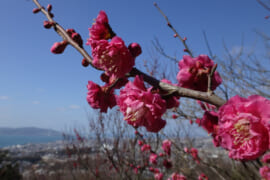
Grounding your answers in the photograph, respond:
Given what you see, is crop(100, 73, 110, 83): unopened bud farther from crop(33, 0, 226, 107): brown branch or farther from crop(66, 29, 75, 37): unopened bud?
crop(66, 29, 75, 37): unopened bud

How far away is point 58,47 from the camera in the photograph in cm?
89

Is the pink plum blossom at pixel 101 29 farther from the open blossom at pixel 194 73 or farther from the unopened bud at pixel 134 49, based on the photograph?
the open blossom at pixel 194 73

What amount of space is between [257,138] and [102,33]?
29.1 inches

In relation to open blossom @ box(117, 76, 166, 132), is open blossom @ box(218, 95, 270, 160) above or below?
below

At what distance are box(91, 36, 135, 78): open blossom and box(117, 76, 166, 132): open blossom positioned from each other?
0.25 feet

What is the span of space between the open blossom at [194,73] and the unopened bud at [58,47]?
0.59m

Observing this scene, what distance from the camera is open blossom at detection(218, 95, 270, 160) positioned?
1.89 ft

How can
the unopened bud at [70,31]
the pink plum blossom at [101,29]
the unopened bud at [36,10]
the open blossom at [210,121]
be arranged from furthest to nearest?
the unopened bud at [36,10], the unopened bud at [70,31], the pink plum blossom at [101,29], the open blossom at [210,121]

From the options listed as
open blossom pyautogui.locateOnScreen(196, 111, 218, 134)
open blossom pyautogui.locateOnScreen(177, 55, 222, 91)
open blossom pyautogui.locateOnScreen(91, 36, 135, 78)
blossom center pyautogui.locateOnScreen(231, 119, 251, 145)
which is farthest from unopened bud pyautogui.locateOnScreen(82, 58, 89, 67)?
blossom center pyautogui.locateOnScreen(231, 119, 251, 145)

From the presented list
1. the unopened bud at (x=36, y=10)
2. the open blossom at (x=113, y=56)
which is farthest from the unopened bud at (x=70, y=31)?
the unopened bud at (x=36, y=10)

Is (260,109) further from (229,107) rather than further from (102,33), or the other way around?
(102,33)

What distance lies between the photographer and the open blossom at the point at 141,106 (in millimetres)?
668

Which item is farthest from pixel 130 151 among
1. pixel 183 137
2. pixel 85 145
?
pixel 85 145

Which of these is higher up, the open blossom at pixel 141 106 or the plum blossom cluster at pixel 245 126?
the open blossom at pixel 141 106
